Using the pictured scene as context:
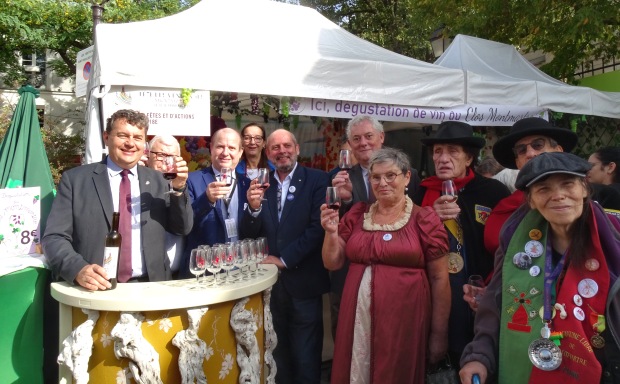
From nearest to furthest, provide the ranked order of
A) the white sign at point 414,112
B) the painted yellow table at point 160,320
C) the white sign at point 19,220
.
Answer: the painted yellow table at point 160,320 < the white sign at point 19,220 < the white sign at point 414,112

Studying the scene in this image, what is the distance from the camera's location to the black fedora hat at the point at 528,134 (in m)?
2.85

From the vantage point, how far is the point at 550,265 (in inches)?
78.7

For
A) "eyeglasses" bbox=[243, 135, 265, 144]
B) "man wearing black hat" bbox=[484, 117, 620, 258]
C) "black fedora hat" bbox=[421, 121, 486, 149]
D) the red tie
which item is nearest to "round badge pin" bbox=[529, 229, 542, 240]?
"man wearing black hat" bbox=[484, 117, 620, 258]

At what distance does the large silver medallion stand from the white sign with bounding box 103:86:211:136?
3.35 meters

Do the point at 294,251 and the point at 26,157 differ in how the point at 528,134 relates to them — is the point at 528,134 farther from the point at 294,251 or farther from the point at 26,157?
the point at 26,157

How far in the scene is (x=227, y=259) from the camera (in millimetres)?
2773

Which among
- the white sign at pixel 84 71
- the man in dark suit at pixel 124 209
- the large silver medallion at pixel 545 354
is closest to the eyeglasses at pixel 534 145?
the large silver medallion at pixel 545 354

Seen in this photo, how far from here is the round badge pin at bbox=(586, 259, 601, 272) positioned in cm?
185

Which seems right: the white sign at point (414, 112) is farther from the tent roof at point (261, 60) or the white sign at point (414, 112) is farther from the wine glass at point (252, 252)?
the wine glass at point (252, 252)

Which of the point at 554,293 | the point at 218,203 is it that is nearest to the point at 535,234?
the point at 554,293

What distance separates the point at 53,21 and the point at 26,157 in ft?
42.8

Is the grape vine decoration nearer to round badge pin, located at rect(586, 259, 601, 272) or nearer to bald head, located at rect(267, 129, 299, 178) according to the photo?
bald head, located at rect(267, 129, 299, 178)

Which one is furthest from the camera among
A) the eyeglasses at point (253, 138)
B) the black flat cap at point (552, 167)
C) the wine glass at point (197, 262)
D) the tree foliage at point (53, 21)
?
the tree foliage at point (53, 21)

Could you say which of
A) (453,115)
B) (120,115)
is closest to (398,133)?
(453,115)
